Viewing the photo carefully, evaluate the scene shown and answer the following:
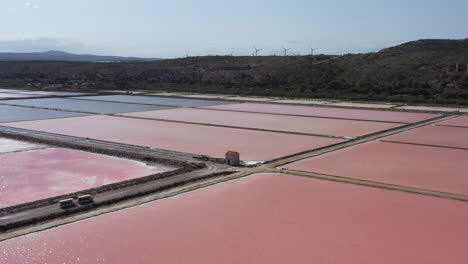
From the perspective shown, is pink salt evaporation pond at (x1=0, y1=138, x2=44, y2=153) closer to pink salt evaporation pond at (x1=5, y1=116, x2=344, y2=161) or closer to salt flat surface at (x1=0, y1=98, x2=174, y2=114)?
pink salt evaporation pond at (x1=5, y1=116, x2=344, y2=161)

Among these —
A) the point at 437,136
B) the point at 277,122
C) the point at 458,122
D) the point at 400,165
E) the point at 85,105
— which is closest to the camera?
the point at 400,165

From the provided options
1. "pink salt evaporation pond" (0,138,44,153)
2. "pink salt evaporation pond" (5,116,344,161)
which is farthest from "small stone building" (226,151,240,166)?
"pink salt evaporation pond" (0,138,44,153)

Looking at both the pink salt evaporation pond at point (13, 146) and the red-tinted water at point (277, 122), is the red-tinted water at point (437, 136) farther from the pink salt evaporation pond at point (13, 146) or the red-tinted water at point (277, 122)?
the pink salt evaporation pond at point (13, 146)

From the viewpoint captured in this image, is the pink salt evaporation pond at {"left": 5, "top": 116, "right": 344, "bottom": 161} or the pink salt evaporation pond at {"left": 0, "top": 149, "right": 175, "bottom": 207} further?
the pink salt evaporation pond at {"left": 5, "top": 116, "right": 344, "bottom": 161}

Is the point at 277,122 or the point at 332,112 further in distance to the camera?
the point at 332,112

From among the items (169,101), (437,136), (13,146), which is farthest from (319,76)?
(13,146)

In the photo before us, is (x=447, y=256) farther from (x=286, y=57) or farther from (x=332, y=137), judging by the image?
(x=286, y=57)

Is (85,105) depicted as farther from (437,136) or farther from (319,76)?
(319,76)

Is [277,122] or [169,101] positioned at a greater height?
[169,101]
